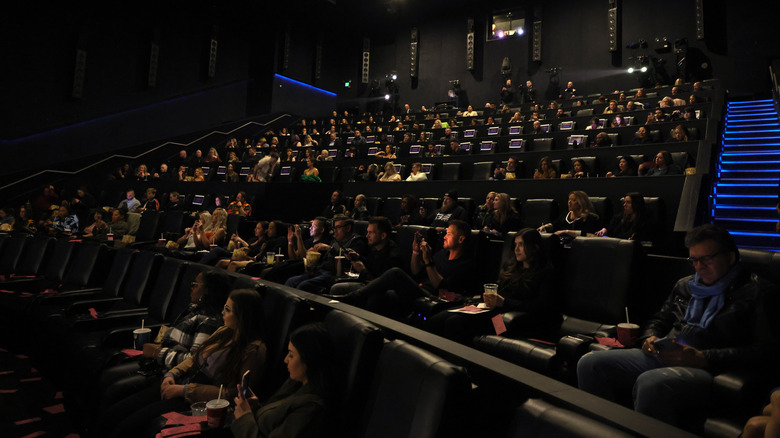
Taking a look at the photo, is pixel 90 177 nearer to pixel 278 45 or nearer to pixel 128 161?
pixel 128 161

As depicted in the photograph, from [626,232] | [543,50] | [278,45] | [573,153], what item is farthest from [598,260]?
[278,45]

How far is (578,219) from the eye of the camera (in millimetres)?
3717

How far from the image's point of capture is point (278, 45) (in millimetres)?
13945

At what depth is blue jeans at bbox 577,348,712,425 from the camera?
1412 millimetres

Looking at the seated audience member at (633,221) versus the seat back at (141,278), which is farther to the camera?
the seated audience member at (633,221)

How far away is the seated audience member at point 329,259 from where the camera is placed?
10.6 ft

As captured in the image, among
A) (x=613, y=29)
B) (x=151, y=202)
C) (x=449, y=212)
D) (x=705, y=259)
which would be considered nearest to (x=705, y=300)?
(x=705, y=259)

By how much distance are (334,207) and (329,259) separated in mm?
2225

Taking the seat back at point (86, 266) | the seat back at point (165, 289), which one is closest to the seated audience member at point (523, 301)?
the seat back at point (165, 289)

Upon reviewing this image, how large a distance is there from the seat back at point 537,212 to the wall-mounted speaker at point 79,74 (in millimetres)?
9809

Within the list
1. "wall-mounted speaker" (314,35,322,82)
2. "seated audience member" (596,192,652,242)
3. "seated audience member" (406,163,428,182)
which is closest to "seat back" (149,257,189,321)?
"seated audience member" (596,192,652,242)

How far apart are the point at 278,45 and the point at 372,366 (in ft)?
46.5

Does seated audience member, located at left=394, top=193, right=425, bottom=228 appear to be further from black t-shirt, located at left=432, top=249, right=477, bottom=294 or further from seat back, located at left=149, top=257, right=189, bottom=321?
seat back, located at left=149, top=257, right=189, bottom=321

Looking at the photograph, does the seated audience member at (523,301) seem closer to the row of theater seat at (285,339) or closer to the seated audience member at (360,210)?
the row of theater seat at (285,339)
